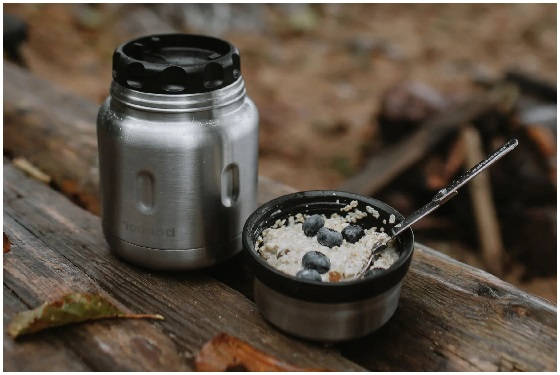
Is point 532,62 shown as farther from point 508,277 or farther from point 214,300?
point 214,300

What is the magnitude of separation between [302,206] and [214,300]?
12.0 inches

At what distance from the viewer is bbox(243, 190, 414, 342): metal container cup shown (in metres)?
1.32

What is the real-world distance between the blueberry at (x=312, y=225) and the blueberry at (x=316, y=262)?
0.11m

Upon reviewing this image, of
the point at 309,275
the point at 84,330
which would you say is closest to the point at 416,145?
the point at 309,275

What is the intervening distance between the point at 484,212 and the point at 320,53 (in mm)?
3087

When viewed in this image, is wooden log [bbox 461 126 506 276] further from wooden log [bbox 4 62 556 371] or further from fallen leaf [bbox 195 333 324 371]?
fallen leaf [bbox 195 333 324 371]

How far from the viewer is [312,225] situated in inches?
60.2

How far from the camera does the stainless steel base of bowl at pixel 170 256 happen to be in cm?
159

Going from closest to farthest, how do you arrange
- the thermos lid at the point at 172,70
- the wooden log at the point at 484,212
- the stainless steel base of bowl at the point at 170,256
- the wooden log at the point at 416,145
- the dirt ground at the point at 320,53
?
1. the thermos lid at the point at 172,70
2. the stainless steel base of bowl at the point at 170,256
3. the wooden log at the point at 416,145
4. the wooden log at the point at 484,212
5. the dirt ground at the point at 320,53

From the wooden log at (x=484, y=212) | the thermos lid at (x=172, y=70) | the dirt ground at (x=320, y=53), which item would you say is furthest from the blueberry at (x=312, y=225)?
the dirt ground at (x=320, y=53)

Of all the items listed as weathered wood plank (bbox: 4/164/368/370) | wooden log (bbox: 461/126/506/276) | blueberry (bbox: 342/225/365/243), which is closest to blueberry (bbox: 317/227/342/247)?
blueberry (bbox: 342/225/365/243)

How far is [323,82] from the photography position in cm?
592

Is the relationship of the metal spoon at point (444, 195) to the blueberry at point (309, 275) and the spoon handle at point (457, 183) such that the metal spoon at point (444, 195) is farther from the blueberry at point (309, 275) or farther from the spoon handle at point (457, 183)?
the blueberry at point (309, 275)

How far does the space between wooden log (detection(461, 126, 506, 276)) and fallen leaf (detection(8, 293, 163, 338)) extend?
274 cm
